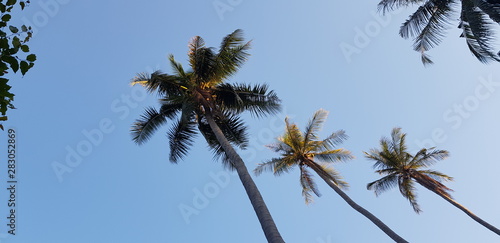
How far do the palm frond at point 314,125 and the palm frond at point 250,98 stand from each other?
6.68 metres

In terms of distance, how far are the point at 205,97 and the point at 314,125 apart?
8891mm

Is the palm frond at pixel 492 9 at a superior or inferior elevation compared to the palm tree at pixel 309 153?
inferior

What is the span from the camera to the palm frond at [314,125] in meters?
21.3

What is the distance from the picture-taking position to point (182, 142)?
1538 cm

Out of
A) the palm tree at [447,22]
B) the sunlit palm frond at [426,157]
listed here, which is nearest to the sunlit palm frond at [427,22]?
the palm tree at [447,22]

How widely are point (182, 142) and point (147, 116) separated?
1863mm

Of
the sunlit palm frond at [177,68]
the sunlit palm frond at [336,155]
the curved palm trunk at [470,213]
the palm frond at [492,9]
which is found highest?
the sunlit palm frond at [177,68]

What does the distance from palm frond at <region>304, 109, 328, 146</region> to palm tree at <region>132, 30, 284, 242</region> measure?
6.71 meters

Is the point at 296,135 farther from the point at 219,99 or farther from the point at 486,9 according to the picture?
the point at 486,9

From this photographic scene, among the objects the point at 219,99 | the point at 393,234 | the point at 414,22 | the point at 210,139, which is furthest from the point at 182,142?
the point at 414,22

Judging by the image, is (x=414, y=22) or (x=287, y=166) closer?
(x=414, y=22)

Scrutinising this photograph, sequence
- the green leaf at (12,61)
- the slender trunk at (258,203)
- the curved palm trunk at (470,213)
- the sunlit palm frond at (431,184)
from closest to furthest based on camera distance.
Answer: the green leaf at (12,61)
the slender trunk at (258,203)
the curved palm trunk at (470,213)
the sunlit palm frond at (431,184)

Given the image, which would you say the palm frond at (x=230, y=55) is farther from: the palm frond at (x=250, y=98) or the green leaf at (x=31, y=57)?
the green leaf at (x=31, y=57)

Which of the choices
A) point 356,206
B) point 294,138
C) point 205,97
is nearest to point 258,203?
point 205,97
